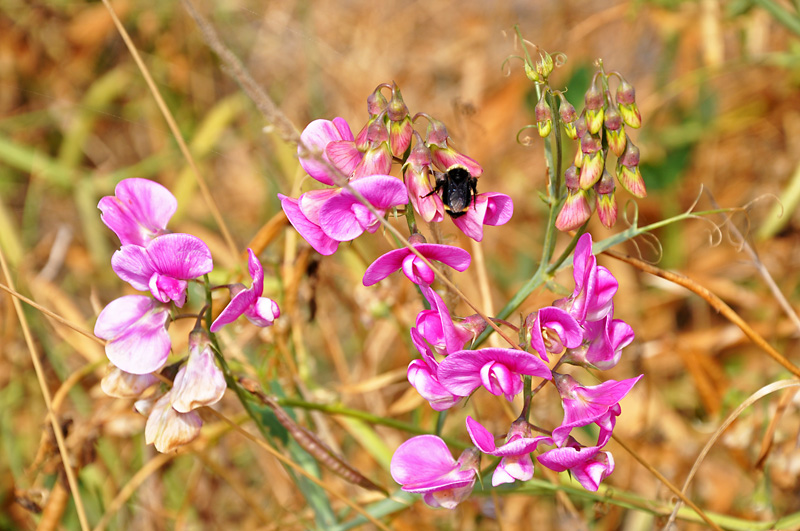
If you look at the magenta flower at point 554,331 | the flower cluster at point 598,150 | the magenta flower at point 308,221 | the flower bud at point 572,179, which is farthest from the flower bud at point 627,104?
the magenta flower at point 308,221

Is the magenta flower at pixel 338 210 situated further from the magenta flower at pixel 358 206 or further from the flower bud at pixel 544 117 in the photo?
the flower bud at pixel 544 117

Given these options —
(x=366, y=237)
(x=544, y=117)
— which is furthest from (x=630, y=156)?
(x=366, y=237)

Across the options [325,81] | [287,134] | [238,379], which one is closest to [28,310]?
[238,379]

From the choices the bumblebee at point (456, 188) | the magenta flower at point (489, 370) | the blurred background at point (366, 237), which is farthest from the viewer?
the blurred background at point (366, 237)

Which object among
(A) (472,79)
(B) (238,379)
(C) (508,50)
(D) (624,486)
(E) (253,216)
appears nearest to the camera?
(B) (238,379)

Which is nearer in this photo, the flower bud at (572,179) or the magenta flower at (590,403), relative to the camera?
the magenta flower at (590,403)

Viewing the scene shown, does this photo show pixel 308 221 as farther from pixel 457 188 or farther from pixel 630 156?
pixel 630 156

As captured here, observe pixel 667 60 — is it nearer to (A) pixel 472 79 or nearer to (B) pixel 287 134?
(A) pixel 472 79
